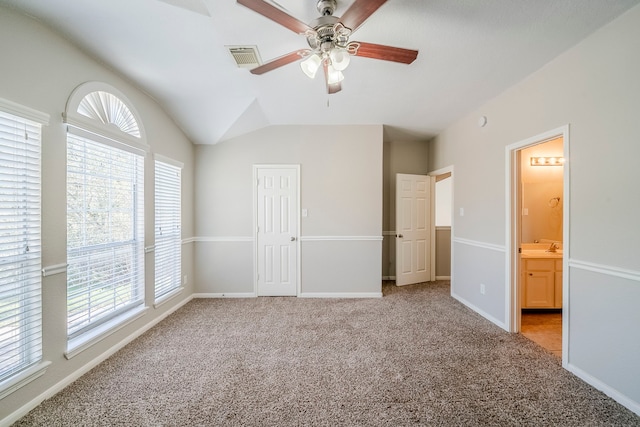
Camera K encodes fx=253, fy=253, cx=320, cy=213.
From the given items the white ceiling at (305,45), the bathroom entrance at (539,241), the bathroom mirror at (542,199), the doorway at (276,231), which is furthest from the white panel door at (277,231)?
the bathroom mirror at (542,199)

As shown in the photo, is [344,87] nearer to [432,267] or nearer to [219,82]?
[219,82]

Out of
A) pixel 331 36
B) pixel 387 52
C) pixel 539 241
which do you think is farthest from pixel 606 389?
pixel 331 36

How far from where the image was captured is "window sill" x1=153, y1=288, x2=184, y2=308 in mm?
2995

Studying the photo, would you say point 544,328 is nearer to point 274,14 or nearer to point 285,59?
point 285,59

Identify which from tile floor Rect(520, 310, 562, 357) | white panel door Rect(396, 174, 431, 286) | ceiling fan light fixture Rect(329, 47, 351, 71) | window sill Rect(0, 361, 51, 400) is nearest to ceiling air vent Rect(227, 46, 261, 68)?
ceiling fan light fixture Rect(329, 47, 351, 71)

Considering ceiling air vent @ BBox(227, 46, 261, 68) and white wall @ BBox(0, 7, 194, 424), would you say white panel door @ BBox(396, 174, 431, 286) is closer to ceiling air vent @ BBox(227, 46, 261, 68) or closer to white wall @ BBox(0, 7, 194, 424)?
ceiling air vent @ BBox(227, 46, 261, 68)

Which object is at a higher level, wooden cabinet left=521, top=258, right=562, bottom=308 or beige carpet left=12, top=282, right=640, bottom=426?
wooden cabinet left=521, top=258, right=562, bottom=308

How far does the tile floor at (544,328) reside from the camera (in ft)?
8.26

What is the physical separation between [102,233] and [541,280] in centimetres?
482

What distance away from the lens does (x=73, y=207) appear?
2.00m

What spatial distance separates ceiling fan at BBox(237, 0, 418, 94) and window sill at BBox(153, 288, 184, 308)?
9.17 ft

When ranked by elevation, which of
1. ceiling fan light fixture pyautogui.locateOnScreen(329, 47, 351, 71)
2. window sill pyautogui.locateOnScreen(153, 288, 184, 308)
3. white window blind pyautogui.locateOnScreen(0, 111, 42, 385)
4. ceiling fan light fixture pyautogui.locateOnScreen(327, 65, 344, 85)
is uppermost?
ceiling fan light fixture pyautogui.locateOnScreen(327, 65, 344, 85)

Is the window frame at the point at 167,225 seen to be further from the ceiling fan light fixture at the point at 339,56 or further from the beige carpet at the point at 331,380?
the ceiling fan light fixture at the point at 339,56

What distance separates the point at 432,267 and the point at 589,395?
2.98 meters
